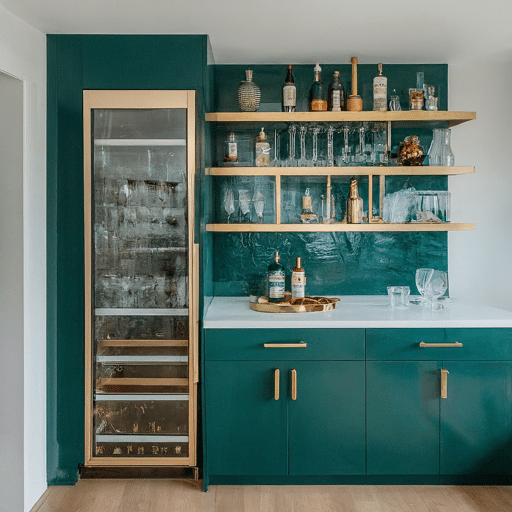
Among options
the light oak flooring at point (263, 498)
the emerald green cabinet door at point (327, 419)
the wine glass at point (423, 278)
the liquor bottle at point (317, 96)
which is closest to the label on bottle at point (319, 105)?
the liquor bottle at point (317, 96)

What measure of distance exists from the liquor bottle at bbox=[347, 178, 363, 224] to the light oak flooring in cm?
148

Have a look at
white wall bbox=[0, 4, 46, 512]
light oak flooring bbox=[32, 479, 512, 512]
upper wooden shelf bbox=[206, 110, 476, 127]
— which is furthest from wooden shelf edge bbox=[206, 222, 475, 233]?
light oak flooring bbox=[32, 479, 512, 512]

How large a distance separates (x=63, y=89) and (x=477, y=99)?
250cm

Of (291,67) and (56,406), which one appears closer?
(56,406)

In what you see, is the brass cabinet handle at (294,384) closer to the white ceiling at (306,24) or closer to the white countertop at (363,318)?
the white countertop at (363,318)

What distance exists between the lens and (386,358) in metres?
2.61

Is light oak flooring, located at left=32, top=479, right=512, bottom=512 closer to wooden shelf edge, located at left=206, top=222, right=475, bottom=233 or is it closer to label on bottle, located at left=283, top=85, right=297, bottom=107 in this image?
wooden shelf edge, located at left=206, top=222, right=475, bottom=233

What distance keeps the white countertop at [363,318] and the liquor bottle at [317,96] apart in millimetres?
1173

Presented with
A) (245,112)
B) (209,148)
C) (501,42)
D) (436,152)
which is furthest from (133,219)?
(501,42)

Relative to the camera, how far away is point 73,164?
2.73 metres

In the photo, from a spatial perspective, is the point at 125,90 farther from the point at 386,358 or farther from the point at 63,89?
the point at 386,358

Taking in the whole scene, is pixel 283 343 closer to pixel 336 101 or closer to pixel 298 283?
pixel 298 283

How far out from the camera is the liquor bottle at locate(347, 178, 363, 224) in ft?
9.91

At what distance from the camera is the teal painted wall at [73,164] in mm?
2684
